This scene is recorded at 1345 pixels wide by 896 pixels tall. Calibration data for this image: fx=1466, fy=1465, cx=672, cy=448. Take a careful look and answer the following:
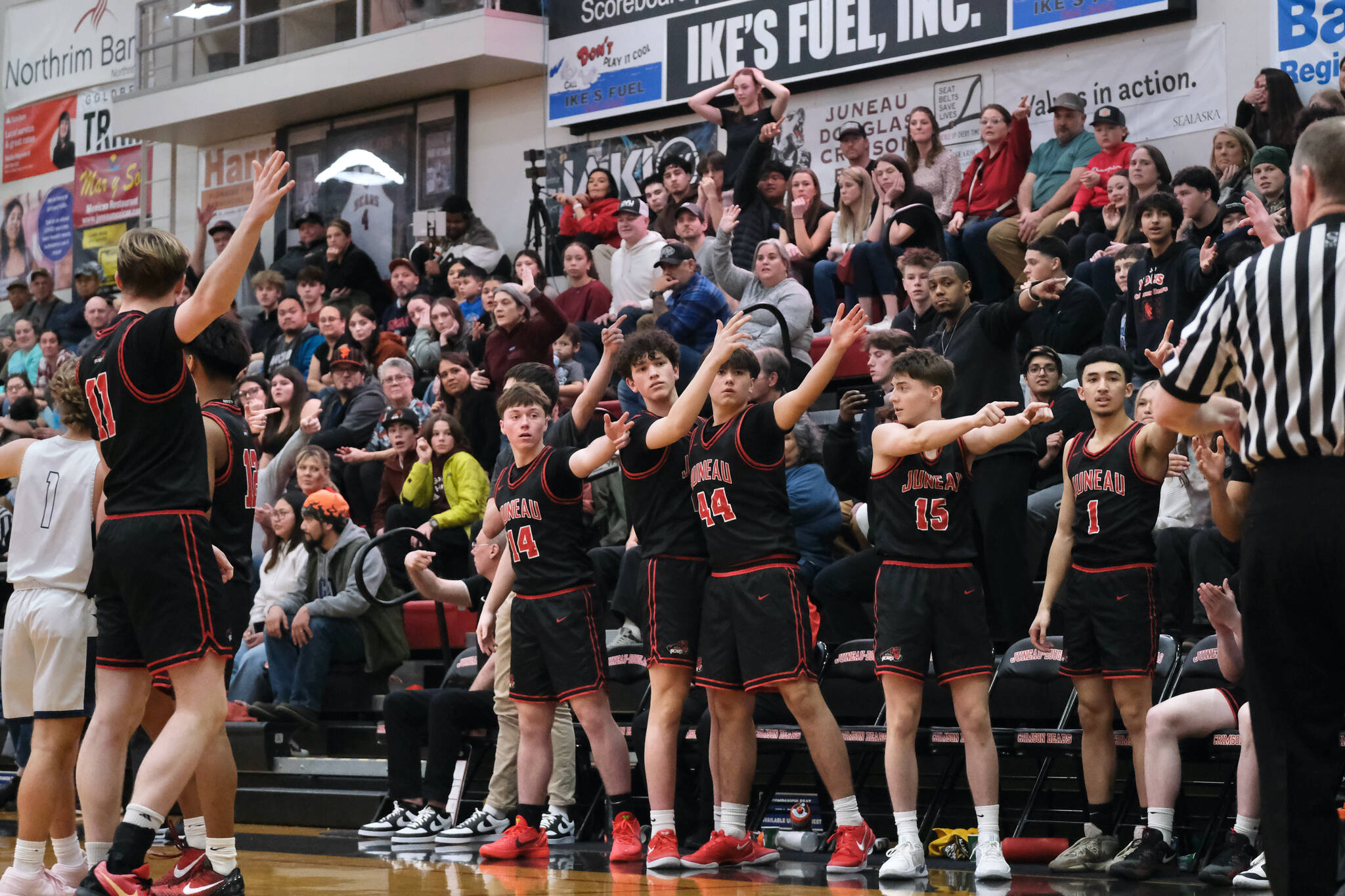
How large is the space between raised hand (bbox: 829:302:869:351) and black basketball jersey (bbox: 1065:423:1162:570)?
3.91 ft

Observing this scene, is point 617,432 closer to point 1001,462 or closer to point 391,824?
point 1001,462

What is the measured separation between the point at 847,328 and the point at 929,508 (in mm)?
824

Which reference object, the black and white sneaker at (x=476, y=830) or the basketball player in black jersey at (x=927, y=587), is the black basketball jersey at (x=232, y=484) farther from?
the basketball player in black jersey at (x=927, y=587)

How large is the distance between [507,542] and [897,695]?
2.07m

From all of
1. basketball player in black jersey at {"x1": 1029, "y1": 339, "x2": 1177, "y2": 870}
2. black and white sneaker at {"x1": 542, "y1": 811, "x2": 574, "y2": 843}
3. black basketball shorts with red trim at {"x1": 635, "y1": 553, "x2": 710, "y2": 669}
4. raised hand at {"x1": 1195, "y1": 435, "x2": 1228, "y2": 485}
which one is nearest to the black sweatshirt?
basketball player in black jersey at {"x1": 1029, "y1": 339, "x2": 1177, "y2": 870}

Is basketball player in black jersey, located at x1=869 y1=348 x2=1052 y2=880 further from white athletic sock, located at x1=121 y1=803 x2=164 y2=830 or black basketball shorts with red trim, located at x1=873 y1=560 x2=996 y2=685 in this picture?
white athletic sock, located at x1=121 y1=803 x2=164 y2=830

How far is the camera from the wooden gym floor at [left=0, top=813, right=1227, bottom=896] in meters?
5.39

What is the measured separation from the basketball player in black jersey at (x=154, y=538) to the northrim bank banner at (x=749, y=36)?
9544 millimetres

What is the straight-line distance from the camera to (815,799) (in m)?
7.18

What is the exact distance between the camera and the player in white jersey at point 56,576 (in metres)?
5.60

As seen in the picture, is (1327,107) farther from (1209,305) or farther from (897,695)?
(1209,305)

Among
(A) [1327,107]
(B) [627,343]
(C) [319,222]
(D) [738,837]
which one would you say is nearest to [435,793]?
(D) [738,837]

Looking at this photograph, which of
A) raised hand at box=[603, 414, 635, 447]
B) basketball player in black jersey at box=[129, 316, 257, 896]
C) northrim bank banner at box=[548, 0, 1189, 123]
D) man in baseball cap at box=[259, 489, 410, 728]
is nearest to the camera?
basketball player in black jersey at box=[129, 316, 257, 896]

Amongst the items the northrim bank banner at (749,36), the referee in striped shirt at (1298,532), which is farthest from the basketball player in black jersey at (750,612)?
the northrim bank banner at (749,36)
